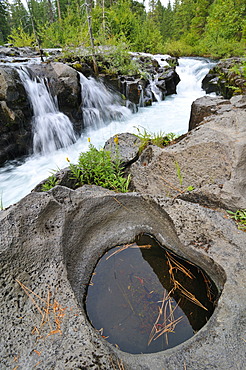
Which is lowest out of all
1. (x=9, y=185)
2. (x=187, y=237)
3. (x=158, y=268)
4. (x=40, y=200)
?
(x=9, y=185)

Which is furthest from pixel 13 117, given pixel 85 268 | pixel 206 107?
pixel 85 268

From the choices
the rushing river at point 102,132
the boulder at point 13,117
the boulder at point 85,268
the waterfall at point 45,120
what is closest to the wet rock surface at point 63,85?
the waterfall at point 45,120

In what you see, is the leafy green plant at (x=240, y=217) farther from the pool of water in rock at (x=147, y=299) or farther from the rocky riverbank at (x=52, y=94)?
the rocky riverbank at (x=52, y=94)

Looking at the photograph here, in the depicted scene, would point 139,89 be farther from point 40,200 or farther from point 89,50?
point 40,200

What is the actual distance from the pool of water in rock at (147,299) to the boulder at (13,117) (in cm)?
485

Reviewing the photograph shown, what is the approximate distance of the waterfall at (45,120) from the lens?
6.39 m

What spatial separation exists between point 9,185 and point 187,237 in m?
4.52

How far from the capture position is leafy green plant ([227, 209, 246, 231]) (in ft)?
6.72

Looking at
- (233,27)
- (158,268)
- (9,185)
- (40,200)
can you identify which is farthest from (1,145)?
(233,27)

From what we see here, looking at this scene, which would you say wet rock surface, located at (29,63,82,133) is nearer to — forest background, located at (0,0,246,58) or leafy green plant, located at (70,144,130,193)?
forest background, located at (0,0,246,58)

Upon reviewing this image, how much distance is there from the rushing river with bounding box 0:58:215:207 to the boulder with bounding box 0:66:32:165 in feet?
1.18

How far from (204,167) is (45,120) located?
5407 mm

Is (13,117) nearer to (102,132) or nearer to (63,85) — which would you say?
(63,85)

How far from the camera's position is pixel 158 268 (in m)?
2.07
